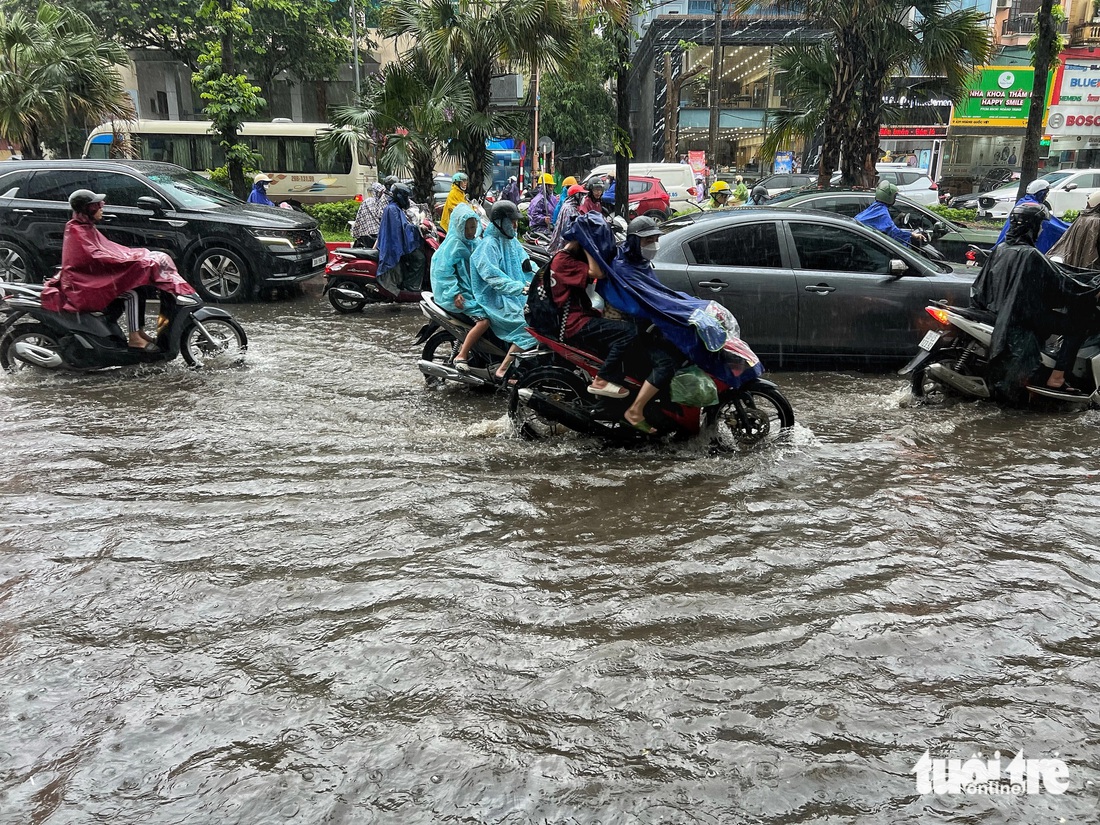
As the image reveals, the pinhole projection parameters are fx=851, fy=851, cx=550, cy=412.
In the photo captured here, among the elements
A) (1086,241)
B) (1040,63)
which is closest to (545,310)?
(1086,241)

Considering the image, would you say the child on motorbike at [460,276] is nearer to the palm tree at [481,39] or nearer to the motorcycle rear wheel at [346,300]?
the motorcycle rear wheel at [346,300]

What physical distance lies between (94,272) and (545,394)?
4.38 meters

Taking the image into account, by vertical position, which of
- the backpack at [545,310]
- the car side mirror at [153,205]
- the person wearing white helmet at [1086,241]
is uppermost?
the car side mirror at [153,205]

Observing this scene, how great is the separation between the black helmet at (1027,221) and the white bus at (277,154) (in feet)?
69.0

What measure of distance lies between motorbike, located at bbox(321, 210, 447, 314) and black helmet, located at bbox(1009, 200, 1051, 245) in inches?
271

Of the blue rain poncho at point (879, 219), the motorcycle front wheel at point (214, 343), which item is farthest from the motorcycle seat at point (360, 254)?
the blue rain poncho at point (879, 219)

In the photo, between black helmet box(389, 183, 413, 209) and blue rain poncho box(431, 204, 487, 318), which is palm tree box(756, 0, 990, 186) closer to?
black helmet box(389, 183, 413, 209)

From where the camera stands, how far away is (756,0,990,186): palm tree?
14062 mm

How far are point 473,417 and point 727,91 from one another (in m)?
42.2

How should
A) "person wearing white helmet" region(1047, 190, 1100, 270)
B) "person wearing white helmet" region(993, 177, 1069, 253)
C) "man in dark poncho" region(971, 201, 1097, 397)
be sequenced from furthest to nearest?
"person wearing white helmet" region(993, 177, 1069, 253) < "person wearing white helmet" region(1047, 190, 1100, 270) < "man in dark poncho" region(971, 201, 1097, 397)

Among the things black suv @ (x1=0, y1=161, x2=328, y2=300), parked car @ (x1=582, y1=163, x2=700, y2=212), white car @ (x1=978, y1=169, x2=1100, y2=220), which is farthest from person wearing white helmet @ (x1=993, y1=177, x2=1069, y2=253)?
parked car @ (x1=582, y1=163, x2=700, y2=212)

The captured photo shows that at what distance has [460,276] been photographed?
7113 millimetres

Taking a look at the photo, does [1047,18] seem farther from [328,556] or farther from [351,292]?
[328,556]

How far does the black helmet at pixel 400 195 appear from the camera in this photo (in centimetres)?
1081
